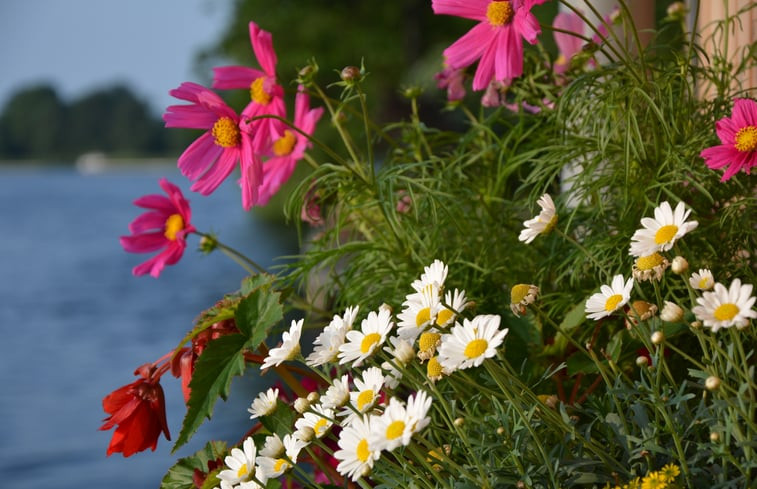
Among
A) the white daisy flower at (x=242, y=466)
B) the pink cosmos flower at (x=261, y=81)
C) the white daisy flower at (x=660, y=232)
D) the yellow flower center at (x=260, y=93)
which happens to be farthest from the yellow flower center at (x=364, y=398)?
the yellow flower center at (x=260, y=93)

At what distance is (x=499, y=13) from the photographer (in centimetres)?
96

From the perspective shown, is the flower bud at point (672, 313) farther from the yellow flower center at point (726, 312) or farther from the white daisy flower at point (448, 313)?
the white daisy flower at point (448, 313)

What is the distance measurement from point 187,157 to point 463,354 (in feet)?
1.71

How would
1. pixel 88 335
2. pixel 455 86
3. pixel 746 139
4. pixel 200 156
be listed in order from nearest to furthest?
1. pixel 746 139
2. pixel 200 156
3. pixel 455 86
4. pixel 88 335

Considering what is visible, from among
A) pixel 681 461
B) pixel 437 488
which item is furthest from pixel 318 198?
pixel 681 461

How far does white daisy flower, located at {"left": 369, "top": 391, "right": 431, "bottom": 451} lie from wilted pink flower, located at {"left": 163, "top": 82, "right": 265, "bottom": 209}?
427mm

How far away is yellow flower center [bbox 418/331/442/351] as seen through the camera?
0.78 meters

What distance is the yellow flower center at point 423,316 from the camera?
2.48ft

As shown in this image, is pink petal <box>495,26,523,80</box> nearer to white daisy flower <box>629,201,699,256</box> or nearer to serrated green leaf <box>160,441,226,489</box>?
white daisy flower <box>629,201,699,256</box>

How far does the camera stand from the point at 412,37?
1585cm

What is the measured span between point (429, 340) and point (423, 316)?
0.10 ft

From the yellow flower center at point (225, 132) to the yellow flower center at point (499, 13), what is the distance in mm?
311

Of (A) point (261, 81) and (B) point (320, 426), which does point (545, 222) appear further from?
(A) point (261, 81)

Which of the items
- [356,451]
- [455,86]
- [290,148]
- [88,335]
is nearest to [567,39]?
[455,86]
